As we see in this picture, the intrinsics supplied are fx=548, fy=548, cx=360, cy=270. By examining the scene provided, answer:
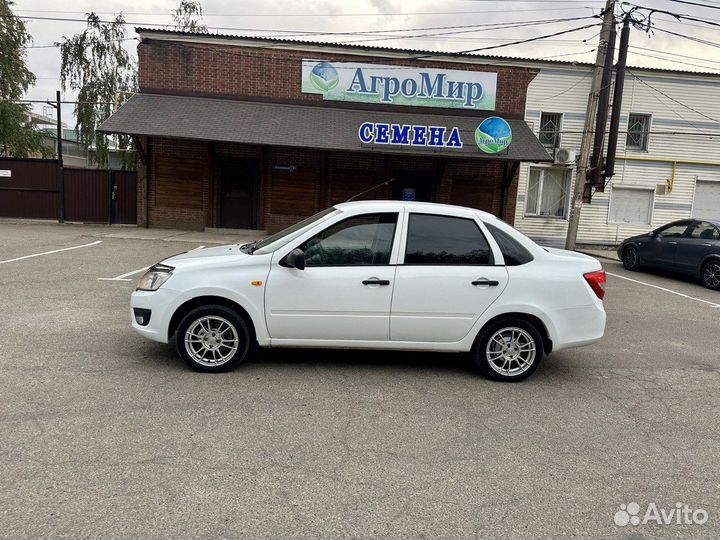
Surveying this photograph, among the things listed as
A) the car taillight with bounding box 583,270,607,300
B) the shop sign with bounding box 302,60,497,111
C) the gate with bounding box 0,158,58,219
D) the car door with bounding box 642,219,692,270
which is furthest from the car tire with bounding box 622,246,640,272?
the gate with bounding box 0,158,58,219

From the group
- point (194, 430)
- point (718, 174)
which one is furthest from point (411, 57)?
point (194, 430)

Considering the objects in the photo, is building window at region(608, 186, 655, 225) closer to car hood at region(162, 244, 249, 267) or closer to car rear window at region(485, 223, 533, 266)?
car rear window at region(485, 223, 533, 266)

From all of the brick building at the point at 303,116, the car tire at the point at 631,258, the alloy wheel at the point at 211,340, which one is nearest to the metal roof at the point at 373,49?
the brick building at the point at 303,116

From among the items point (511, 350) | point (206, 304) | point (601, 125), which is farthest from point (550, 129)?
point (206, 304)

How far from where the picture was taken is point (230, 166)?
18.5 m

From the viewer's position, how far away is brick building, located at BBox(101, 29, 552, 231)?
17.7 m

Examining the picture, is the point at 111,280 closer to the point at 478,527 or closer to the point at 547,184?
the point at 478,527

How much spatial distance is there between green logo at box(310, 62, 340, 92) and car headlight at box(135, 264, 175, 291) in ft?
47.6

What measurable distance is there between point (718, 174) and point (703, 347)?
17.7 m

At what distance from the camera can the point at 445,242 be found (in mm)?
5117

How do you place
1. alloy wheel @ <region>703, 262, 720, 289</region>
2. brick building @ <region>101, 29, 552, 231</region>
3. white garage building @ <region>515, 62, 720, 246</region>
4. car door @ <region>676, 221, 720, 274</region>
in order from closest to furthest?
alloy wheel @ <region>703, 262, 720, 289</region> → car door @ <region>676, 221, 720, 274</region> → brick building @ <region>101, 29, 552, 231</region> → white garage building @ <region>515, 62, 720, 246</region>

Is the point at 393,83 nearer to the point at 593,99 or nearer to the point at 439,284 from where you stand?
the point at 593,99

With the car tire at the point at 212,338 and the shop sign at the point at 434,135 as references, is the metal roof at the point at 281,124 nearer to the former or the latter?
the shop sign at the point at 434,135

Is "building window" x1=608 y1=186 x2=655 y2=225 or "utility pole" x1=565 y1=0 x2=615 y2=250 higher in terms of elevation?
"utility pole" x1=565 y1=0 x2=615 y2=250
